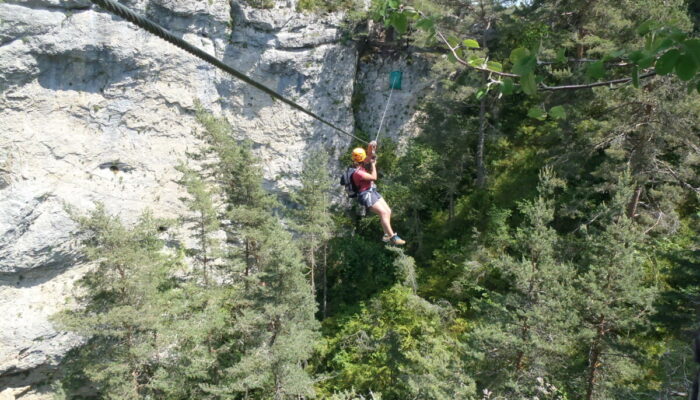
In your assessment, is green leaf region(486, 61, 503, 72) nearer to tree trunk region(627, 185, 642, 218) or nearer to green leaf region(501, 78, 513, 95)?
green leaf region(501, 78, 513, 95)

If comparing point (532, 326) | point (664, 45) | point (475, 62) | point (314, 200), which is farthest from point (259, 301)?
point (664, 45)

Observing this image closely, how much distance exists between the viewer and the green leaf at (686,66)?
1.00 m

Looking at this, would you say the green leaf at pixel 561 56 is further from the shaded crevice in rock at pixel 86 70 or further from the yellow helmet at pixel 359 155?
the shaded crevice in rock at pixel 86 70

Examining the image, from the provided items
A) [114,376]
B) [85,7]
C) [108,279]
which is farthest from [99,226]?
[85,7]

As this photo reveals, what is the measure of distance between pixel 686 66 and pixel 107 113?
1781cm

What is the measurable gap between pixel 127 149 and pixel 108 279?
7359 mm

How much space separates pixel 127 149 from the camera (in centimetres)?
1597

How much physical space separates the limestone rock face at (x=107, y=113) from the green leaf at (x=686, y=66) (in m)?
13.9

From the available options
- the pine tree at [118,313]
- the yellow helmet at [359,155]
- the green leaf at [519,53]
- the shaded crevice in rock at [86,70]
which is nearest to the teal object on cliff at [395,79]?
the shaded crevice in rock at [86,70]

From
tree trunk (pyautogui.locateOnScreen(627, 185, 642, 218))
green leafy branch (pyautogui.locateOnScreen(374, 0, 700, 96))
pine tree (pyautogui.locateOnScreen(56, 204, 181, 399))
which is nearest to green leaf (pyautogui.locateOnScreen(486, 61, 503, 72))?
green leafy branch (pyautogui.locateOnScreen(374, 0, 700, 96))

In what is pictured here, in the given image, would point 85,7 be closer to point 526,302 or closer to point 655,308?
point 526,302

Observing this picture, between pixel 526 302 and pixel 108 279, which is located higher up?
pixel 526 302

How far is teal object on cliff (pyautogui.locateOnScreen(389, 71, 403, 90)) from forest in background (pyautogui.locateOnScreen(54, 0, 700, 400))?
7.63 feet

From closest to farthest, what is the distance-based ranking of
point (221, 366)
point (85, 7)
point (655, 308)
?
point (655, 308)
point (221, 366)
point (85, 7)
